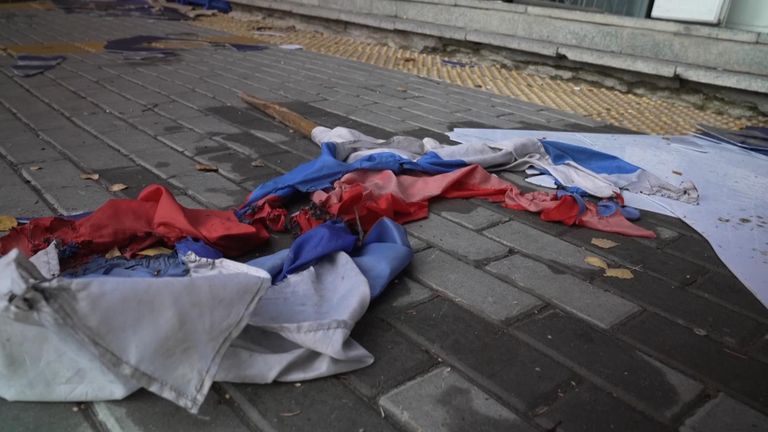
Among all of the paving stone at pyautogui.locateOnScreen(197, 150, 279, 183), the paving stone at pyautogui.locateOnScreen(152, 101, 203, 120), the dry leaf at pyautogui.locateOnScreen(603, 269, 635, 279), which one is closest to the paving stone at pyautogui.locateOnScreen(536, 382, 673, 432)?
the dry leaf at pyautogui.locateOnScreen(603, 269, 635, 279)

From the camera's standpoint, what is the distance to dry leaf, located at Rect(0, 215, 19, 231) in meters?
2.15

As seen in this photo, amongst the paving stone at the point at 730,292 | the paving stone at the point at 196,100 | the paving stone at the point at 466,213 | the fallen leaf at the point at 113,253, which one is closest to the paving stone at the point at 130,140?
the paving stone at the point at 196,100

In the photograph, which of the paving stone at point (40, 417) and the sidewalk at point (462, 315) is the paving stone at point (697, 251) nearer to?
the sidewalk at point (462, 315)

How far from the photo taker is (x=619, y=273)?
2164 mm

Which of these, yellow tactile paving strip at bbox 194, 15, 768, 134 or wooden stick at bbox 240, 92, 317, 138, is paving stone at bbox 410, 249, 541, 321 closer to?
wooden stick at bbox 240, 92, 317, 138

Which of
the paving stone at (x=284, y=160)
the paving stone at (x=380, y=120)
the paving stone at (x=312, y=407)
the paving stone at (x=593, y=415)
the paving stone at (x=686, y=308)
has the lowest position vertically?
the paving stone at (x=312, y=407)

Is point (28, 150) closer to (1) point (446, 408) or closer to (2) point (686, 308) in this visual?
(1) point (446, 408)

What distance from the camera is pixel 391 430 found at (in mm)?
1378

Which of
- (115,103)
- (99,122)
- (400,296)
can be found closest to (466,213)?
(400,296)

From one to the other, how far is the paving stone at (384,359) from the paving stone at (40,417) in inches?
25.2

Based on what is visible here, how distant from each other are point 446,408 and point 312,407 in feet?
1.08

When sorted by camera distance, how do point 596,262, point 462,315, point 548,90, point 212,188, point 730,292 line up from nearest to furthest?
point 462,315 < point 730,292 < point 596,262 < point 212,188 < point 548,90

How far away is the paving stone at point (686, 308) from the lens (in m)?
1.84

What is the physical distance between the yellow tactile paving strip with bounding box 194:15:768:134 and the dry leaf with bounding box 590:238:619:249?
232 cm
